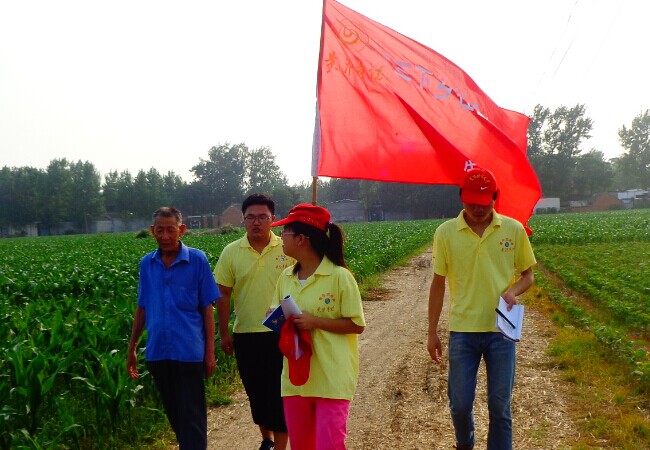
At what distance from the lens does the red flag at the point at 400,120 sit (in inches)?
196

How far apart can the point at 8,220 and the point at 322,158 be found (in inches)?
4260

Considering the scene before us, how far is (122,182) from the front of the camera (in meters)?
112

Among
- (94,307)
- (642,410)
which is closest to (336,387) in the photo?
(642,410)

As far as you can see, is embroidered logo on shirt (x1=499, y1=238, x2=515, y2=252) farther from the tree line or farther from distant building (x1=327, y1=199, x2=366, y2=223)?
distant building (x1=327, y1=199, x2=366, y2=223)

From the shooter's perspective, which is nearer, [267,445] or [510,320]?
[510,320]

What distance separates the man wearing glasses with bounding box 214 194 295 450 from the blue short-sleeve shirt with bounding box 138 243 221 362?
46 cm

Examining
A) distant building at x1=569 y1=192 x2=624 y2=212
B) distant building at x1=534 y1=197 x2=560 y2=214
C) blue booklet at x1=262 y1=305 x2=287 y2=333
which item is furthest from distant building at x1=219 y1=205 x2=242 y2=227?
blue booklet at x1=262 y1=305 x2=287 y2=333

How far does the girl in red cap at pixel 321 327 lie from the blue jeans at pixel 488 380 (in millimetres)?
770

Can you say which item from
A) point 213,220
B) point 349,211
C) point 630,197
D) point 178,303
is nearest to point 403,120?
point 178,303

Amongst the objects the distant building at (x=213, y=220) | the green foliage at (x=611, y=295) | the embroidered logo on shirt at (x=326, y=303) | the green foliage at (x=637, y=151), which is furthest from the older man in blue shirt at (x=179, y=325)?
the green foliage at (x=637, y=151)

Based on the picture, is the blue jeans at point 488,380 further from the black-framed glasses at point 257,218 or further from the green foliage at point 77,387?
the green foliage at point 77,387

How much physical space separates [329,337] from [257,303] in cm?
130

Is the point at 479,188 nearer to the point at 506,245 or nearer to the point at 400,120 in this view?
the point at 506,245

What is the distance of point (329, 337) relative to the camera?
325cm
